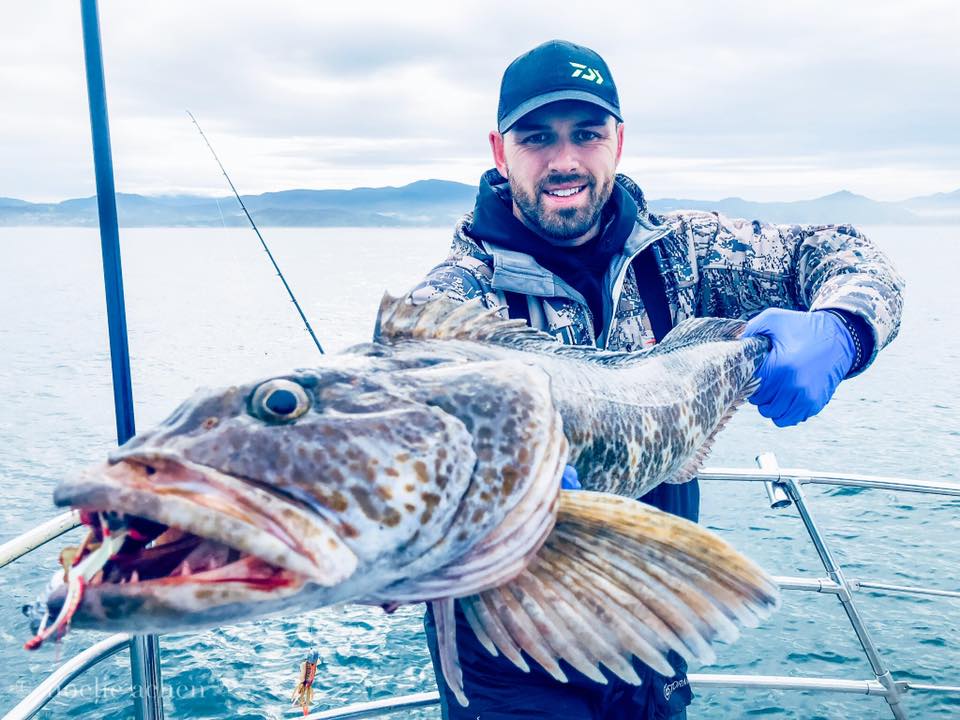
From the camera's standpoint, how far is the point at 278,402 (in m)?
1.75

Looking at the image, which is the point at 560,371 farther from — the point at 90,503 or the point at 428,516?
the point at 90,503

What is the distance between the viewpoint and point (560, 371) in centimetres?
241

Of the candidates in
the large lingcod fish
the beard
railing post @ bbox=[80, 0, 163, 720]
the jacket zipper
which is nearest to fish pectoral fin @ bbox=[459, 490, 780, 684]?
the large lingcod fish

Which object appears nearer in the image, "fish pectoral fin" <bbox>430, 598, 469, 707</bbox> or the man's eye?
"fish pectoral fin" <bbox>430, 598, 469, 707</bbox>

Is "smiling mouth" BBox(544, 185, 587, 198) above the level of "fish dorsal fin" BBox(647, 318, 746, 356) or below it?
above

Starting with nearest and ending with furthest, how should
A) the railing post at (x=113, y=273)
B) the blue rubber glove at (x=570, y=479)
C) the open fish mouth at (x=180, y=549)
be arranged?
the open fish mouth at (x=180, y=549), the blue rubber glove at (x=570, y=479), the railing post at (x=113, y=273)

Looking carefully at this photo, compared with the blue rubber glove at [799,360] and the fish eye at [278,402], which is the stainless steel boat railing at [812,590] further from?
the fish eye at [278,402]

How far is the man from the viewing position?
3.16 meters

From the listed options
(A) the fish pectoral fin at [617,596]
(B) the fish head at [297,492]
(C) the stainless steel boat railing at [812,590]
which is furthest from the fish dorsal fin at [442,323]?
(C) the stainless steel boat railing at [812,590]

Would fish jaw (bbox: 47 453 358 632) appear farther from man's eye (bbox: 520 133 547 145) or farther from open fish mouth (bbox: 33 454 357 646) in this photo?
man's eye (bbox: 520 133 547 145)

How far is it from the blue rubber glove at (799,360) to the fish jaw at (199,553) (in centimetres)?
221

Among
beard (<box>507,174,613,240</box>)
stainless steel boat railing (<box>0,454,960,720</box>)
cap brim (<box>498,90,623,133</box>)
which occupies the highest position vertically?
cap brim (<box>498,90,623,133</box>)

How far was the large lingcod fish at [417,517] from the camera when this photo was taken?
5.04ft

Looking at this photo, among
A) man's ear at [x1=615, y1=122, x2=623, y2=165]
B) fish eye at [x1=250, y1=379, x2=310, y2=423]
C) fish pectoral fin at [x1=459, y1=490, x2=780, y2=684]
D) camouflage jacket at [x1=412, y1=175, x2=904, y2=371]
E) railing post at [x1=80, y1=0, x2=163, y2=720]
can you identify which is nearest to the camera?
fish eye at [x1=250, y1=379, x2=310, y2=423]
